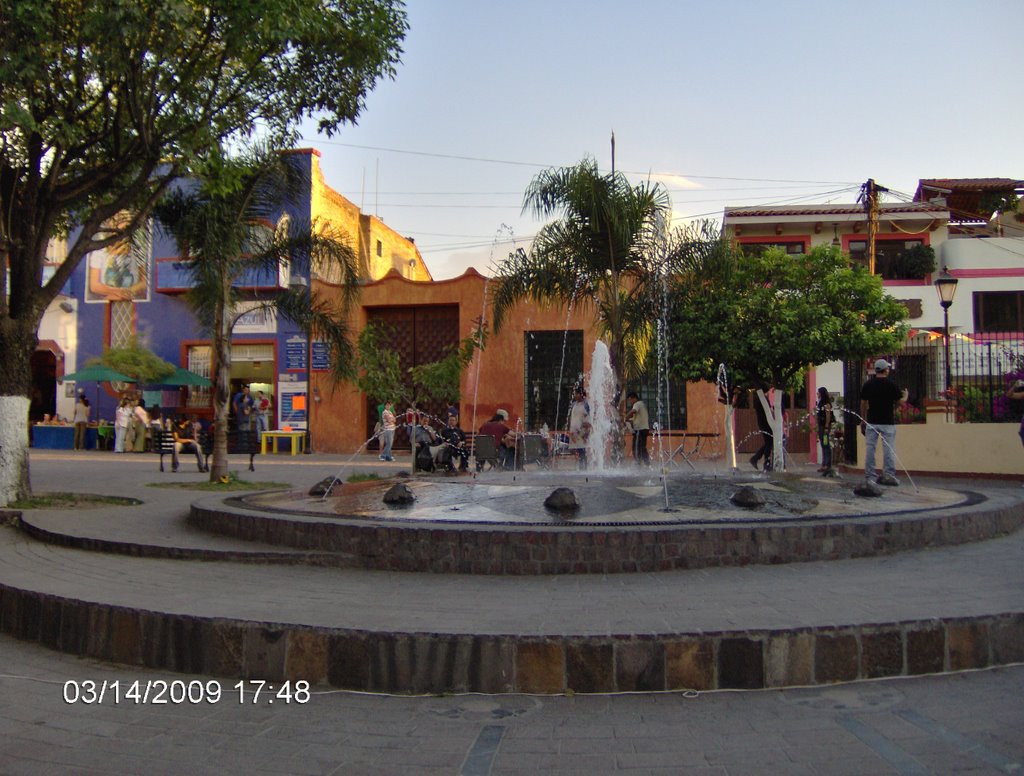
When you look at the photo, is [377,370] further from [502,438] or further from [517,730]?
[517,730]

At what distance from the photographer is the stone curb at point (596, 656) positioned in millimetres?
4094

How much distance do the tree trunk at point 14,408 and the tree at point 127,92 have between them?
14 millimetres

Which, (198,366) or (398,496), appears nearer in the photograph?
(398,496)

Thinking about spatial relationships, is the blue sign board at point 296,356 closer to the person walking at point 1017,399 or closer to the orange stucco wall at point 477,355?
the orange stucco wall at point 477,355

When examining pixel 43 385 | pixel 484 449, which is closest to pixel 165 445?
pixel 484 449

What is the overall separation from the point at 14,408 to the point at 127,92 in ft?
12.1

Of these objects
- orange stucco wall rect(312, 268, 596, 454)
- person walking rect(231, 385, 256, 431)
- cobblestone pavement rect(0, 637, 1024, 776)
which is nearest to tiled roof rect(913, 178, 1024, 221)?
orange stucco wall rect(312, 268, 596, 454)

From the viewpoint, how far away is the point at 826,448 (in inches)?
531

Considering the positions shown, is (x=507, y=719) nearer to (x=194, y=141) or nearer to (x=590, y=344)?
(x=194, y=141)

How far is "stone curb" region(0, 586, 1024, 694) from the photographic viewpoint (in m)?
4.09

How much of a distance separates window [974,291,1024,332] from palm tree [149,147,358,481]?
64.7ft

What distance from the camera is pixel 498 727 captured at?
12.2 feet

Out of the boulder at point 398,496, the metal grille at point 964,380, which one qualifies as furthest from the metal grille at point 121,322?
the boulder at point 398,496

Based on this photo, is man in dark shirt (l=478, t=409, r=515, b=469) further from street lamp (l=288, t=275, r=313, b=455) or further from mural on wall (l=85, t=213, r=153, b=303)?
mural on wall (l=85, t=213, r=153, b=303)
